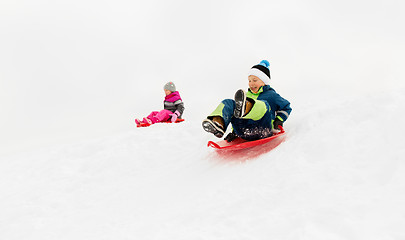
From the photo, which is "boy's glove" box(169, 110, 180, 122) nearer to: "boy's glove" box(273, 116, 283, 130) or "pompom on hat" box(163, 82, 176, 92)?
"pompom on hat" box(163, 82, 176, 92)

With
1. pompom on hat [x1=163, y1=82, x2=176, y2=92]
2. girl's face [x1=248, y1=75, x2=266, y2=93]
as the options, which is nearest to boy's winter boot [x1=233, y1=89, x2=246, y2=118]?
girl's face [x1=248, y1=75, x2=266, y2=93]

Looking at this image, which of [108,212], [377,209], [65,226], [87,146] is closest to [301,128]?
[377,209]

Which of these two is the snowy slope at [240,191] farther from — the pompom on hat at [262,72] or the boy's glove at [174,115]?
the boy's glove at [174,115]

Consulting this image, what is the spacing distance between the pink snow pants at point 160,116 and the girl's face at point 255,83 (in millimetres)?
4209

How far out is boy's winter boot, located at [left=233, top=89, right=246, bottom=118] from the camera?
11.5ft

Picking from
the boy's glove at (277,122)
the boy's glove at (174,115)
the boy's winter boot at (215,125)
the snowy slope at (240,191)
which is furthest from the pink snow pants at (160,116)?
the boy's winter boot at (215,125)

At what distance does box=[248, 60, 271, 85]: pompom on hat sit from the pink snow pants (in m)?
4.22

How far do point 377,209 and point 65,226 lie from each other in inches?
104

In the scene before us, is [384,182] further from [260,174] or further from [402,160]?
[260,174]

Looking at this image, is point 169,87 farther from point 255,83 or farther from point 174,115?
point 255,83

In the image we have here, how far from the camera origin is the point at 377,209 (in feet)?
7.64

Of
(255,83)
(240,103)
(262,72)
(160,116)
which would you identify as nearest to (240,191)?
(240,103)

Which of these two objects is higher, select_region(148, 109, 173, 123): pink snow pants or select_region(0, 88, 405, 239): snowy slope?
select_region(148, 109, 173, 123): pink snow pants

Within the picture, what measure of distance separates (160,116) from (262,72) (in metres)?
4.33
